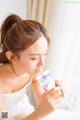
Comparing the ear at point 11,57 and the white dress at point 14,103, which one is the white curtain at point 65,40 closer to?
the white dress at point 14,103

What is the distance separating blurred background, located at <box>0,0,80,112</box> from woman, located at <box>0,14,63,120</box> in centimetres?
51

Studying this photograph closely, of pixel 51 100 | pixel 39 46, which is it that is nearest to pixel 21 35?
pixel 39 46

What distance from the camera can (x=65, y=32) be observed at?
4.77ft

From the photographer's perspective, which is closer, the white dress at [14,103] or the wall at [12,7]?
the white dress at [14,103]

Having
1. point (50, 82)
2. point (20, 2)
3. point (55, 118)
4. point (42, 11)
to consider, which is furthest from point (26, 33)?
point (20, 2)

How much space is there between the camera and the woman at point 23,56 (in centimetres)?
88

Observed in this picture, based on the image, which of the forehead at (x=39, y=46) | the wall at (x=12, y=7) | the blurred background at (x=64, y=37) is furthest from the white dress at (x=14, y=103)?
the wall at (x=12, y=7)

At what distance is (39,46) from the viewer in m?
0.89

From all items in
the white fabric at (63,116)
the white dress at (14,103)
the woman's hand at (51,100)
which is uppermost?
the woman's hand at (51,100)

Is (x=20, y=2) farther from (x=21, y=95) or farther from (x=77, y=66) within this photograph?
(x=21, y=95)

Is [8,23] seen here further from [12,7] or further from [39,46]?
[12,7]

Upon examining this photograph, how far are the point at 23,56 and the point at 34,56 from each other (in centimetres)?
5

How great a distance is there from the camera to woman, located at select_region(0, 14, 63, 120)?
88 centimetres

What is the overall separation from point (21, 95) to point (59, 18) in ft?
2.15
